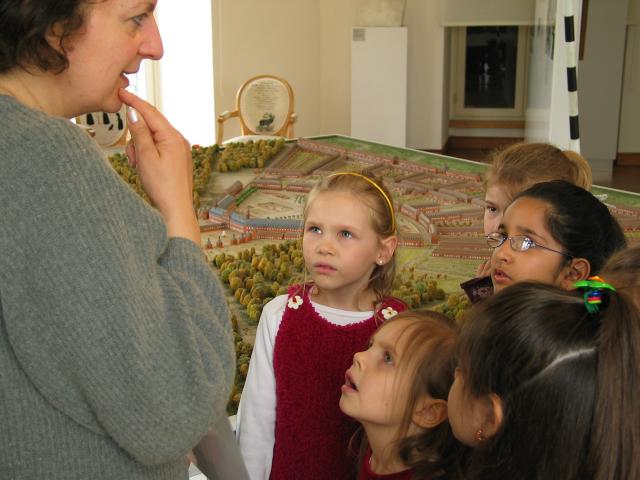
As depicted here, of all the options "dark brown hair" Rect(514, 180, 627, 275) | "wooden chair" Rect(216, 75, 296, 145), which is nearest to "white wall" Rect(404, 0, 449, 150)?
"wooden chair" Rect(216, 75, 296, 145)

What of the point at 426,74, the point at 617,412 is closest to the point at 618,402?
the point at 617,412

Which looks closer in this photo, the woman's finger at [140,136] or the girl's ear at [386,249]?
the woman's finger at [140,136]

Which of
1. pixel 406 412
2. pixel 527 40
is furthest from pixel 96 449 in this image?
pixel 527 40

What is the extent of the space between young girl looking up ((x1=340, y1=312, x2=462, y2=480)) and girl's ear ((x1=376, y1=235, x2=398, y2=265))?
14.5 inches

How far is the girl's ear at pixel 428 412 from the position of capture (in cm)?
167

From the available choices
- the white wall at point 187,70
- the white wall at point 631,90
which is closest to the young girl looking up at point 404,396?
the white wall at point 187,70

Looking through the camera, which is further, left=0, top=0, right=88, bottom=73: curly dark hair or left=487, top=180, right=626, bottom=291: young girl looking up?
left=487, top=180, right=626, bottom=291: young girl looking up

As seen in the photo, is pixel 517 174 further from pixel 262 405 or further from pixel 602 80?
pixel 602 80

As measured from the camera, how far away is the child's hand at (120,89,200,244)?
127cm

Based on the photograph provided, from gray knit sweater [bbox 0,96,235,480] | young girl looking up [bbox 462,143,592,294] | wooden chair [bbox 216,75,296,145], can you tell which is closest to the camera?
gray knit sweater [bbox 0,96,235,480]

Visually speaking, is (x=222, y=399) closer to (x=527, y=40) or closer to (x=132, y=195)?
(x=132, y=195)

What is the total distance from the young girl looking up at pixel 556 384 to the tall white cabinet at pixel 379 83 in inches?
338

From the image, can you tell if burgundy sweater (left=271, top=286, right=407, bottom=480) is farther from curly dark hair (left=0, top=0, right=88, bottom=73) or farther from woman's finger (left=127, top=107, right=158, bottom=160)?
curly dark hair (left=0, top=0, right=88, bottom=73)

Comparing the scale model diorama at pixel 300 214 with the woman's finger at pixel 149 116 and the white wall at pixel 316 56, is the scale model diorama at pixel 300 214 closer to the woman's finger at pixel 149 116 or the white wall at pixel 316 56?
the woman's finger at pixel 149 116
